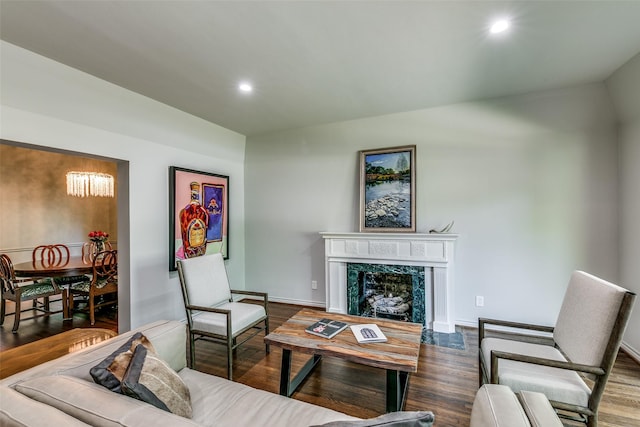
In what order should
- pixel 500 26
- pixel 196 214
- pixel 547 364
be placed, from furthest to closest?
pixel 196 214, pixel 500 26, pixel 547 364

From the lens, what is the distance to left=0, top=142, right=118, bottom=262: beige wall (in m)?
4.54

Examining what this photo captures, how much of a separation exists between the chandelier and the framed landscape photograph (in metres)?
4.54

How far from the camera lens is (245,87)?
9.35 feet

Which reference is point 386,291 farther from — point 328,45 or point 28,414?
point 28,414

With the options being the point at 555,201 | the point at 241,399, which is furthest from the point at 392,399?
the point at 555,201

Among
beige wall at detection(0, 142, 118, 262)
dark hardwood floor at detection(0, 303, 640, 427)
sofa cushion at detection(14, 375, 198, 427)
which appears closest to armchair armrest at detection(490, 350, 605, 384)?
dark hardwood floor at detection(0, 303, 640, 427)

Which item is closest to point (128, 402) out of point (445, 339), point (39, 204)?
point (445, 339)

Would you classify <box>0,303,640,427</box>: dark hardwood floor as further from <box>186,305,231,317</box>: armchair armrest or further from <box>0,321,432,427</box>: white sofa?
<box>0,321,432,427</box>: white sofa

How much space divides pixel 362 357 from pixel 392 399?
0.34m

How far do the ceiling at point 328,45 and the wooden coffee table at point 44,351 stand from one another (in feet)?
7.91

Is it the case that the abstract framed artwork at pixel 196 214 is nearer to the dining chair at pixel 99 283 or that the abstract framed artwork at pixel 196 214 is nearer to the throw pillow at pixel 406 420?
the dining chair at pixel 99 283

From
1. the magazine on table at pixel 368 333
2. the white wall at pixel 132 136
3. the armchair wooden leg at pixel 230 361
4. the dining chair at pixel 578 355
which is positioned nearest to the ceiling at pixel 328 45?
the white wall at pixel 132 136

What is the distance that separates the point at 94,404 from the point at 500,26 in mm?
3081

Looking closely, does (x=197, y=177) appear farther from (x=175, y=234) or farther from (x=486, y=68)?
(x=486, y=68)
